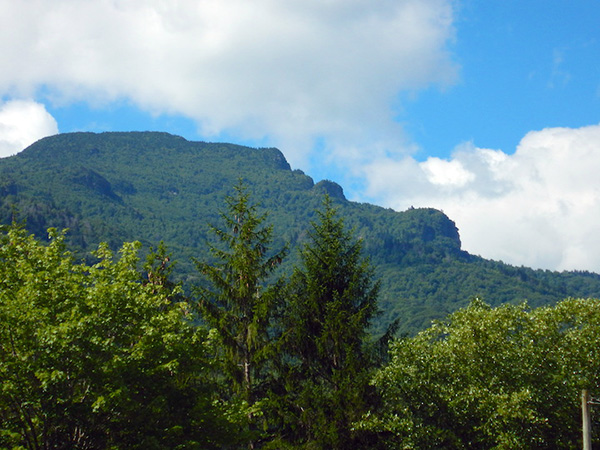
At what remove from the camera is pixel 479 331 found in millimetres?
23500

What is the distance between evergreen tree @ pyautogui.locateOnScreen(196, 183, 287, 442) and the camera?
2608 centimetres

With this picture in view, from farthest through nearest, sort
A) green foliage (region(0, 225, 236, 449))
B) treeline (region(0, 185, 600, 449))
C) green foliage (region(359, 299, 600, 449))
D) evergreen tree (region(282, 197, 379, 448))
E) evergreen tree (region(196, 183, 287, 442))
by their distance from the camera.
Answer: evergreen tree (region(196, 183, 287, 442)) → evergreen tree (region(282, 197, 379, 448)) → green foliage (region(359, 299, 600, 449)) → treeline (region(0, 185, 600, 449)) → green foliage (region(0, 225, 236, 449))

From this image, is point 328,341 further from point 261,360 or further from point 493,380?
point 493,380

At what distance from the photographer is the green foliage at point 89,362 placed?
15.5 metres

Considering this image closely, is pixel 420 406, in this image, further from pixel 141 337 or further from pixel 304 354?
pixel 141 337

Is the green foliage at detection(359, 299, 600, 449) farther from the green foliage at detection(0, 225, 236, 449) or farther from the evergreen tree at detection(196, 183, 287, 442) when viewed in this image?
the green foliage at detection(0, 225, 236, 449)

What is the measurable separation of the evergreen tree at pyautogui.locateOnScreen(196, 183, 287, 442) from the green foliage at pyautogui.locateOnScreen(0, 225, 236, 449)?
17.0ft

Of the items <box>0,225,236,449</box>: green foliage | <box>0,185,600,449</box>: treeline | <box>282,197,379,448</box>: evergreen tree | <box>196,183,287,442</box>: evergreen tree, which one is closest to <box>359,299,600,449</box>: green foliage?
<box>0,185,600,449</box>: treeline

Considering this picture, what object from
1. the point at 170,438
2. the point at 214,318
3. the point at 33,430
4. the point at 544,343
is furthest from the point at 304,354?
the point at 33,430

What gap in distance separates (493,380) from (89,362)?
1482 cm

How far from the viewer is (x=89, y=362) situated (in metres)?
16.1

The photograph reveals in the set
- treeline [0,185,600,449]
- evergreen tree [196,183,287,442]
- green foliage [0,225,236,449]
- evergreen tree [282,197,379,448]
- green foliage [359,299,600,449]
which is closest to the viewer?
green foliage [0,225,236,449]

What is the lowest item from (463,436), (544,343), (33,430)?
(463,436)

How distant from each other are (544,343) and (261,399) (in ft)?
40.1
